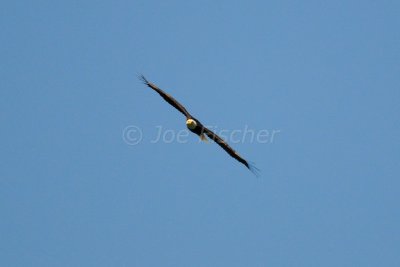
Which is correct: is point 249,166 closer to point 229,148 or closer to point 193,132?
point 229,148

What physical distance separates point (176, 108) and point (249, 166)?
12.8 ft

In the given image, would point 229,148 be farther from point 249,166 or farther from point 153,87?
point 153,87

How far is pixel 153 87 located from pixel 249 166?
4674mm

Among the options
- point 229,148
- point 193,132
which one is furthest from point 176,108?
point 229,148

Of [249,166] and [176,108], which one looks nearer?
[249,166]

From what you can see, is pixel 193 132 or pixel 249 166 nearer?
pixel 249 166

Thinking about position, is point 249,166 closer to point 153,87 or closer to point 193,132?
point 193,132

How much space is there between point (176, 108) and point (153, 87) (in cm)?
135

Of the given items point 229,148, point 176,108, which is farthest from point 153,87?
point 229,148

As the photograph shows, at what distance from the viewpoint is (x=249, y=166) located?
24.0 m

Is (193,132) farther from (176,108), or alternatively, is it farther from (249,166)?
(249,166)

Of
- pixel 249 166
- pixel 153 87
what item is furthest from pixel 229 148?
pixel 153 87

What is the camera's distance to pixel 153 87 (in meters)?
25.2

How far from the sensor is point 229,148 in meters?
24.9
